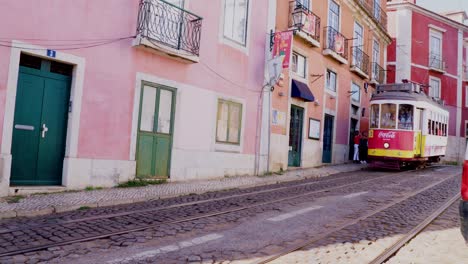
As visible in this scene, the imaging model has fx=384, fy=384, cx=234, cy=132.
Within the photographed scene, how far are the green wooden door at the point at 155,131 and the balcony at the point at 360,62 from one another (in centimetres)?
1383

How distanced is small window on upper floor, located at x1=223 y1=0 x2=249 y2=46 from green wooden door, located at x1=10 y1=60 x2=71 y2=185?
596cm

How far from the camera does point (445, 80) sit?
1230 inches

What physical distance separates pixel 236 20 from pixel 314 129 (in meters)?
6.88

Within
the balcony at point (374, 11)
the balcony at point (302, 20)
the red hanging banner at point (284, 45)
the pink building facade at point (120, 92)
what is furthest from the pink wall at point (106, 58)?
the balcony at point (374, 11)

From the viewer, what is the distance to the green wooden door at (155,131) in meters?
10.2

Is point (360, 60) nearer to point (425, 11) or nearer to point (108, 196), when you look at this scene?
point (425, 11)

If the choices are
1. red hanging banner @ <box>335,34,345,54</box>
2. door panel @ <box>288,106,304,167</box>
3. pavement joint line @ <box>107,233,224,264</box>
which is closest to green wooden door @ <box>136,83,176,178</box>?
pavement joint line @ <box>107,233,224,264</box>

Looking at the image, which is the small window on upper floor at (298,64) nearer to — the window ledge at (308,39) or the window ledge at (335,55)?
the window ledge at (308,39)

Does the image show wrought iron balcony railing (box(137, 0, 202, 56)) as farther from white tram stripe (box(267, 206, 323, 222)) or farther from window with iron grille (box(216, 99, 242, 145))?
white tram stripe (box(267, 206, 323, 222))

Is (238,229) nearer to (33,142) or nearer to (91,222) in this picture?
(91,222)

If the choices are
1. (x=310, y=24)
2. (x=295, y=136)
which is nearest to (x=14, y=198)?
(x=295, y=136)

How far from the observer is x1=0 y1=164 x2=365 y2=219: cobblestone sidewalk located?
6.54 meters

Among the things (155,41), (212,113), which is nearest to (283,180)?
(212,113)

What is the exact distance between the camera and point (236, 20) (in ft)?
43.7
